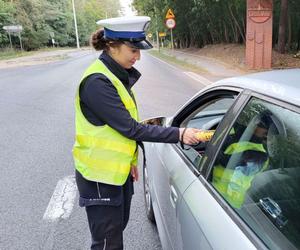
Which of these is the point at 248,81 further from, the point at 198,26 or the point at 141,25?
the point at 198,26

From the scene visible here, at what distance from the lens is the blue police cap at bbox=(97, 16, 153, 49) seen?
7.88 ft

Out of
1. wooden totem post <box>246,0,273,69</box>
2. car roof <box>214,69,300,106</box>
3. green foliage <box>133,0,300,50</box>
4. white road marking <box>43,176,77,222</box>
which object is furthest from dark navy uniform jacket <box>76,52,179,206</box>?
green foliage <box>133,0,300,50</box>

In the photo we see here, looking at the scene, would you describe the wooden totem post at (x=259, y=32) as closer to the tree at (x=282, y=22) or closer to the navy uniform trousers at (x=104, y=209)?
the tree at (x=282, y=22)

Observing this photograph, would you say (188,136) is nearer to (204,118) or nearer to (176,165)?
(176,165)

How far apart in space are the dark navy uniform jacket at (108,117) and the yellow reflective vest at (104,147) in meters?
0.04

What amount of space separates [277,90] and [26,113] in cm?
954

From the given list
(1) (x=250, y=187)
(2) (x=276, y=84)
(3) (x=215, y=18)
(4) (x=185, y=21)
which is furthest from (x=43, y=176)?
(4) (x=185, y=21)

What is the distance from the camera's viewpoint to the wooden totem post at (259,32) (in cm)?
1761

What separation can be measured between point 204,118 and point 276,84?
5.11ft

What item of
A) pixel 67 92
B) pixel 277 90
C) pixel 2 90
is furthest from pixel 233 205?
pixel 2 90

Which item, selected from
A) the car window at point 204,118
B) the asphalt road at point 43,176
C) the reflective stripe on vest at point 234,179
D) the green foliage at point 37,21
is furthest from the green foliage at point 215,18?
the green foliage at point 37,21

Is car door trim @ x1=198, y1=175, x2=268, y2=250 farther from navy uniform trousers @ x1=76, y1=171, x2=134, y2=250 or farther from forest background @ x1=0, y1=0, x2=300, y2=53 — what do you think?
forest background @ x1=0, y1=0, x2=300, y2=53

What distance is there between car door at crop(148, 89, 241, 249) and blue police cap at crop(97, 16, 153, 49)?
0.57m

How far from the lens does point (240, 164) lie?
217 centimetres
